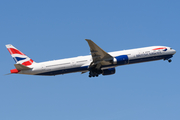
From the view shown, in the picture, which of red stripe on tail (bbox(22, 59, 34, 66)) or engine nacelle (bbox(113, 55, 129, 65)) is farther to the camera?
red stripe on tail (bbox(22, 59, 34, 66))

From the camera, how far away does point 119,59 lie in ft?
181

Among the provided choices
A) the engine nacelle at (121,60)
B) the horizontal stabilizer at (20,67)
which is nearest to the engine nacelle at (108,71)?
the engine nacelle at (121,60)

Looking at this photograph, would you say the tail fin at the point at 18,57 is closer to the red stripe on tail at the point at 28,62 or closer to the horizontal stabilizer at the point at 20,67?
the red stripe on tail at the point at 28,62

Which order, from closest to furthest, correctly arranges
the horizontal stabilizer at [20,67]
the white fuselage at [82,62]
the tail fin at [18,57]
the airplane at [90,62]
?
the horizontal stabilizer at [20,67]
the airplane at [90,62]
the white fuselage at [82,62]
the tail fin at [18,57]

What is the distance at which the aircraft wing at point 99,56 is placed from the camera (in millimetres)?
51487

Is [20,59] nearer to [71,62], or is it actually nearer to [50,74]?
[50,74]

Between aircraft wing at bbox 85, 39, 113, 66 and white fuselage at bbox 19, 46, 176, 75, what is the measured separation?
1.40 metres

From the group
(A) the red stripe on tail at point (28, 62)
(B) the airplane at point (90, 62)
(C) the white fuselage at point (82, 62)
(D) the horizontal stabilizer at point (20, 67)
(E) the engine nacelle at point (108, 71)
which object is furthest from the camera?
(E) the engine nacelle at point (108, 71)

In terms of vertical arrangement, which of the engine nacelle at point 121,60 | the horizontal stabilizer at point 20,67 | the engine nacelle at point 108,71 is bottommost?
the engine nacelle at point 108,71

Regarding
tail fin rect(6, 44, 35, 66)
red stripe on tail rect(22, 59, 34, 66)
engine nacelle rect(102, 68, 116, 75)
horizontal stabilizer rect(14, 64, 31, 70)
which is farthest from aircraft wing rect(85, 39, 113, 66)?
horizontal stabilizer rect(14, 64, 31, 70)

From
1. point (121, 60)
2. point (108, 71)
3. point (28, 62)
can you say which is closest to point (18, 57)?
point (28, 62)

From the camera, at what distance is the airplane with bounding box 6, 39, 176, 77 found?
5331 cm

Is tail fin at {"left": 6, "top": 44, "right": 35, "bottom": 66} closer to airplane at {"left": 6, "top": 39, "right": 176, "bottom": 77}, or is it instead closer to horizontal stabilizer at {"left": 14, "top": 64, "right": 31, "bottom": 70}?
airplane at {"left": 6, "top": 39, "right": 176, "bottom": 77}

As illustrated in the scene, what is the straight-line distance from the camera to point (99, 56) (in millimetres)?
53656
